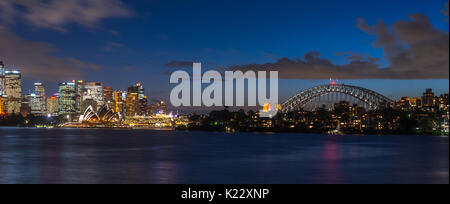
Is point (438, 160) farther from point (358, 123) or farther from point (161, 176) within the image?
point (358, 123)

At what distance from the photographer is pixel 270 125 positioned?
467ft

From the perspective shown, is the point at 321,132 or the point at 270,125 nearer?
the point at 321,132

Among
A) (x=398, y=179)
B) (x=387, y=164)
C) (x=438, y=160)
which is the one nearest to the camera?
(x=398, y=179)

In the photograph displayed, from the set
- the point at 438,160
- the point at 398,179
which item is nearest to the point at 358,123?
the point at 438,160

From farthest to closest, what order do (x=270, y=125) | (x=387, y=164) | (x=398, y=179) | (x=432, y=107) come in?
(x=270, y=125) → (x=432, y=107) → (x=387, y=164) → (x=398, y=179)
